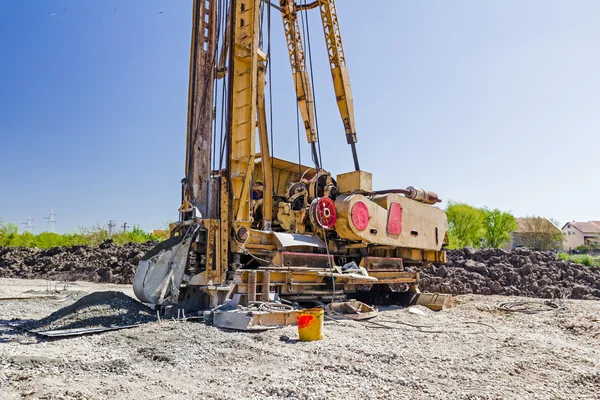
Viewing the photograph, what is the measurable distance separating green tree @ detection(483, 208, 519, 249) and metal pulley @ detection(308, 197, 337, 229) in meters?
38.8

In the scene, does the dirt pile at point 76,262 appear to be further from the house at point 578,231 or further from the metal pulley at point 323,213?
Result: the house at point 578,231

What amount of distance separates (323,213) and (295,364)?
12.7ft

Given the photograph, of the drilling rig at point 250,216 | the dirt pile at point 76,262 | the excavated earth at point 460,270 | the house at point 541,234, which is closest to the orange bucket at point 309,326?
the drilling rig at point 250,216

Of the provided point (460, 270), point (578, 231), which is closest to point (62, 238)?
point (460, 270)

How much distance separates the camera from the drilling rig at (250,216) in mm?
6594

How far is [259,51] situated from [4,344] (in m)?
5.39

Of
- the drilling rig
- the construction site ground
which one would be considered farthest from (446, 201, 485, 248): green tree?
the construction site ground

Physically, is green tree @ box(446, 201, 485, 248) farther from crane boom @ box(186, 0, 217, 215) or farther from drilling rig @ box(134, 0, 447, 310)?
crane boom @ box(186, 0, 217, 215)

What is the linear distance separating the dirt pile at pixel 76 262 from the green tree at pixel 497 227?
33157 millimetres

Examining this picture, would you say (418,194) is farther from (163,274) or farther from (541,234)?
(541,234)

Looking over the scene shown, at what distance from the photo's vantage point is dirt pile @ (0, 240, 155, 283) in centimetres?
1753

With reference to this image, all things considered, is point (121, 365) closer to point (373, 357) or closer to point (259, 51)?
point (373, 357)

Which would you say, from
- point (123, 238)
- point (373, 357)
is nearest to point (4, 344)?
point (373, 357)

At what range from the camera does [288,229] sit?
807cm
